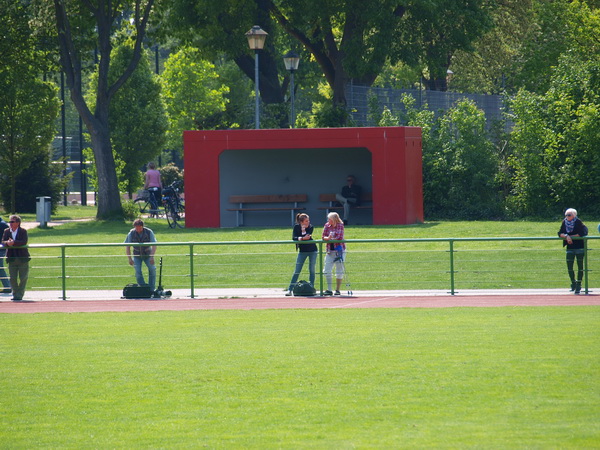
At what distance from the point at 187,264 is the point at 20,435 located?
12.6 metres

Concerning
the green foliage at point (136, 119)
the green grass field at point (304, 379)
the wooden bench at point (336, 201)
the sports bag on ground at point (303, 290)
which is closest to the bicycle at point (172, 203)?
the wooden bench at point (336, 201)

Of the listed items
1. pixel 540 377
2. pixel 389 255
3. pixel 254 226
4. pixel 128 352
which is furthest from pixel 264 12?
pixel 540 377

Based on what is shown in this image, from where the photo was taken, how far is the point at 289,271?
21031 mm

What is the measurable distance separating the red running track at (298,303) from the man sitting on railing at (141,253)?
2.20 ft

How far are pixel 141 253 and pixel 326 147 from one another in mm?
9936

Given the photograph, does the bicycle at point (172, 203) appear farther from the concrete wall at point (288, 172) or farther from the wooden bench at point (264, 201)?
the wooden bench at point (264, 201)

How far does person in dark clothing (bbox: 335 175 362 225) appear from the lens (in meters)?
29.4

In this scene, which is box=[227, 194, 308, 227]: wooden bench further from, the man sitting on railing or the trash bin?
the man sitting on railing

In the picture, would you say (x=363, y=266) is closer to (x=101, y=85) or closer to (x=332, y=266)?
(x=332, y=266)

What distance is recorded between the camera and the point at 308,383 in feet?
34.6

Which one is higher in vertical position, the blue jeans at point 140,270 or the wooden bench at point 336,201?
the wooden bench at point 336,201

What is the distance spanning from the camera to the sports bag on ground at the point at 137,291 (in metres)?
20.0

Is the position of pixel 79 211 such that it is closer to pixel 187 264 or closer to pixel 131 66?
pixel 131 66

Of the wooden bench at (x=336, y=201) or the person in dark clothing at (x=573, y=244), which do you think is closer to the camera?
the person in dark clothing at (x=573, y=244)
